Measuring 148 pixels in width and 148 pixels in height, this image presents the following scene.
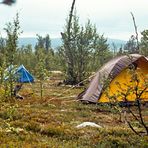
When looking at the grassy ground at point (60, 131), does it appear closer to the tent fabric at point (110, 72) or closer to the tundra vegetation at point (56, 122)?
the tundra vegetation at point (56, 122)

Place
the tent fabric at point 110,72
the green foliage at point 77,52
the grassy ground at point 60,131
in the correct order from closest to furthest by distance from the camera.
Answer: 1. the grassy ground at point 60,131
2. the tent fabric at point 110,72
3. the green foliage at point 77,52

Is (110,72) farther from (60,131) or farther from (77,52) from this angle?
(77,52)

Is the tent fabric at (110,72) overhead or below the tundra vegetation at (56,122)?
overhead

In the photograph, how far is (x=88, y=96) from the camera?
2270 cm

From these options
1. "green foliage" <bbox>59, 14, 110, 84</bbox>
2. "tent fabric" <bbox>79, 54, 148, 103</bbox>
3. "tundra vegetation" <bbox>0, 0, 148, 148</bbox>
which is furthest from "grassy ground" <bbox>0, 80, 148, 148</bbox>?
"green foliage" <bbox>59, 14, 110, 84</bbox>

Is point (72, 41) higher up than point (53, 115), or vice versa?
point (72, 41)

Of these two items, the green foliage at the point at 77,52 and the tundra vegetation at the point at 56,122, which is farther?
the green foliage at the point at 77,52

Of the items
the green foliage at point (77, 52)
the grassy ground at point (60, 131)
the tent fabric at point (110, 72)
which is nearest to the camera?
the grassy ground at point (60, 131)

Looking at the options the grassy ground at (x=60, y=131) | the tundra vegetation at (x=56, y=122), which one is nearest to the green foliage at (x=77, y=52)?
the tundra vegetation at (x=56, y=122)

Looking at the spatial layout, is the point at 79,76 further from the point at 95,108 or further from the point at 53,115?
the point at 53,115

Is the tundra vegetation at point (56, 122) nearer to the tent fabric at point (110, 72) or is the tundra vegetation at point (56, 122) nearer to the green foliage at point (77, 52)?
the tent fabric at point (110, 72)

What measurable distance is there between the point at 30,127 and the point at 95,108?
6771 mm

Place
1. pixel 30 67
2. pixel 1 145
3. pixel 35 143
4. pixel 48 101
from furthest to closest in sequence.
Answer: pixel 30 67 → pixel 48 101 → pixel 35 143 → pixel 1 145

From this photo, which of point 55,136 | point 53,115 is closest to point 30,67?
point 53,115
